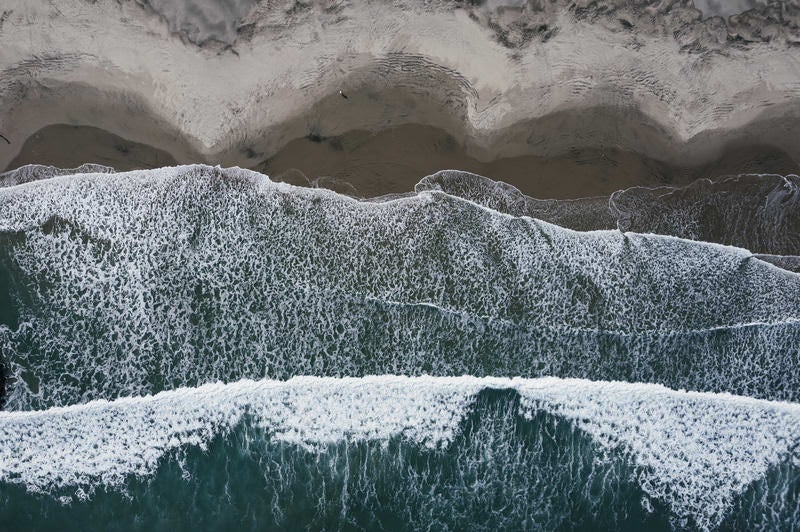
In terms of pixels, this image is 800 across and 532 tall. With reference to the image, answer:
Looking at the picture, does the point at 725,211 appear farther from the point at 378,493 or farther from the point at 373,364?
the point at 378,493

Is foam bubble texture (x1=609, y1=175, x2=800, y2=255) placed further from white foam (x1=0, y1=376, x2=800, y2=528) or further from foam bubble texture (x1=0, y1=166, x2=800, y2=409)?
white foam (x1=0, y1=376, x2=800, y2=528)

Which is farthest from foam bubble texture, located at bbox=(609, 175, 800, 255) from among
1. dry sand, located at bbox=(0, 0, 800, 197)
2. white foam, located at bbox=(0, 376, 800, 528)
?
white foam, located at bbox=(0, 376, 800, 528)

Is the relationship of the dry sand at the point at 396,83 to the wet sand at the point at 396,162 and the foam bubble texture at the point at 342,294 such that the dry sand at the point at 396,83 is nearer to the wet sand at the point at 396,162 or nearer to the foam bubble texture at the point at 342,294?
the wet sand at the point at 396,162

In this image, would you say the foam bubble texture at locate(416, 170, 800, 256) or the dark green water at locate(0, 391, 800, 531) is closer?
the dark green water at locate(0, 391, 800, 531)

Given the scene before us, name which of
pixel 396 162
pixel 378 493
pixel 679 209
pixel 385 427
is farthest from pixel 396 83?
pixel 378 493

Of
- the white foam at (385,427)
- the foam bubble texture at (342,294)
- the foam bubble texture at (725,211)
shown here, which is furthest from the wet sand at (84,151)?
the foam bubble texture at (725,211)

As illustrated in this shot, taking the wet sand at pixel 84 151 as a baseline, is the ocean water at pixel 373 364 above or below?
below

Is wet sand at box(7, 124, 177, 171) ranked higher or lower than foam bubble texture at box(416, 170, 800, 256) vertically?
higher
